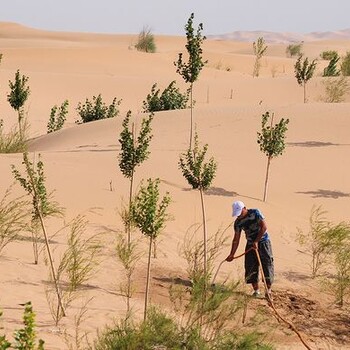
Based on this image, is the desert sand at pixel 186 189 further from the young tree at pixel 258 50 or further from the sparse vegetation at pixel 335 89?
the young tree at pixel 258 50

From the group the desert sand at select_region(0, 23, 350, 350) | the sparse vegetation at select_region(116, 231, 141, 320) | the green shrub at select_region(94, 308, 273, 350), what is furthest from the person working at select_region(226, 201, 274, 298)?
the green shrub at select_region(94, 308, 273, 350)

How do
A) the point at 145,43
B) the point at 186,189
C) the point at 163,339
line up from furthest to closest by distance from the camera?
the point at 145,43 → the point at 186,189 → the point at 163,339

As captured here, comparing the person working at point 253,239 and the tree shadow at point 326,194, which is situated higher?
the person working at point 253,239

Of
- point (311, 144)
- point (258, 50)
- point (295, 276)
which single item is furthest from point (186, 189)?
point (258, 50)

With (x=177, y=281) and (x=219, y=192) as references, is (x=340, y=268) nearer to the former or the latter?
(x=177, y=281)

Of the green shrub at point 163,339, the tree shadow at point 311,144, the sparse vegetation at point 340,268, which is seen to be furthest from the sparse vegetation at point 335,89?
the green shrub at point 163,339

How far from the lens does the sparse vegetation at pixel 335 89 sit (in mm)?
28250

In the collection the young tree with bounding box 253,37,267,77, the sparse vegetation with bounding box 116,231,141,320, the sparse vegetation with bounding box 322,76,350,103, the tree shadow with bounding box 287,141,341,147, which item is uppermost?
the young tree with bounding box 253,37,267,77

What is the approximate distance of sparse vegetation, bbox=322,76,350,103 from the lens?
28.2 meters

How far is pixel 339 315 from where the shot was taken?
8.82 metres

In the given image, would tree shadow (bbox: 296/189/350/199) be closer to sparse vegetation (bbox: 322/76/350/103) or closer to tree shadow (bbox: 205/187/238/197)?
tree shadow (bbox: 205/187/238/197)

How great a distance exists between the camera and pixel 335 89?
92.2 feet

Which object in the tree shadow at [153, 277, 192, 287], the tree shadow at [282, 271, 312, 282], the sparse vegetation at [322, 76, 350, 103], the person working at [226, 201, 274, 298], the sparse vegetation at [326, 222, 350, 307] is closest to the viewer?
the person working at [226, 201, 274, 298]

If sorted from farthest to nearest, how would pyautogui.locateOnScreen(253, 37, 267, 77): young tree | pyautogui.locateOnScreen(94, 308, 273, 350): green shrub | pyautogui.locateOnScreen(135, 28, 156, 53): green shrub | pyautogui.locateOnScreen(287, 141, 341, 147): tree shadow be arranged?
pyautogui.locateOnScreen(135, 28, 156, 53): green shrub, pyautogui.locateOnScreen(253, 37, 267, 77): young tree, pyautogui.locateOnScreen(287, 141, 341, 147): tree shadow, pyautogui.locateOnScreen(94, 308, 273, 350): green shrub
